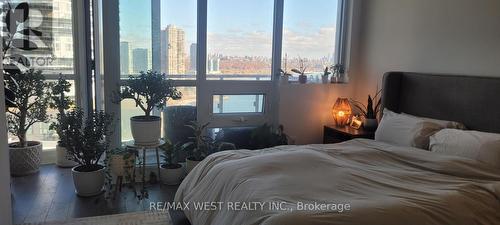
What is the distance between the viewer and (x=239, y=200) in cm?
196

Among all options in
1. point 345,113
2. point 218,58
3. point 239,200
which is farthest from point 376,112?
Result: point 239,200

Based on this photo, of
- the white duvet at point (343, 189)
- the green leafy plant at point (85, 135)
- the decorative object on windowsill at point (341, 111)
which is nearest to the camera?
the white duvet at point (343, 189)

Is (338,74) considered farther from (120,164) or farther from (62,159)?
(62,159)

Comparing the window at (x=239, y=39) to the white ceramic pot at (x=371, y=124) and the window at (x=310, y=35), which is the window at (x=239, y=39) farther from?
the white ceramic pot at (x=371, y=124)

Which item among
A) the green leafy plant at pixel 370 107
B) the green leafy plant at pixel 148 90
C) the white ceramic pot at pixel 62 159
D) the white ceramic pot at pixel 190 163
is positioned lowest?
the white ceramic pot at pixel 62 159

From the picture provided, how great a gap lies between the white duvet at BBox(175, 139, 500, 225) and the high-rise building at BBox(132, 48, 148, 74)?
1.43 m

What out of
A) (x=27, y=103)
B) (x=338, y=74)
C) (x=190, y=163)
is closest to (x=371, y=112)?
(x=338, y=74)

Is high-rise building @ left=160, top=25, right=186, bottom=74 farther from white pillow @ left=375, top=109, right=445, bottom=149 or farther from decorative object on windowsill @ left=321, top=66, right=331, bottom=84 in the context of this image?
white pillow @ left=375, top=109, right=445, bottom=149

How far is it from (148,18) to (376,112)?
8.12 feet

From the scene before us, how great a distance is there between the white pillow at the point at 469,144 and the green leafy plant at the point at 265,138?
147 centimetres

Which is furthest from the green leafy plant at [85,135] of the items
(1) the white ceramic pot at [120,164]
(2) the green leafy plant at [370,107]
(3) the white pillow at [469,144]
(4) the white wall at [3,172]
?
(3) the white pillow at [469,144]

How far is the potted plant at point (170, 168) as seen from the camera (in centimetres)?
358

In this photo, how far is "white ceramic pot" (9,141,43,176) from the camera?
3781 millimetres

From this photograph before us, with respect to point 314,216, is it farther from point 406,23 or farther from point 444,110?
point 406,23
